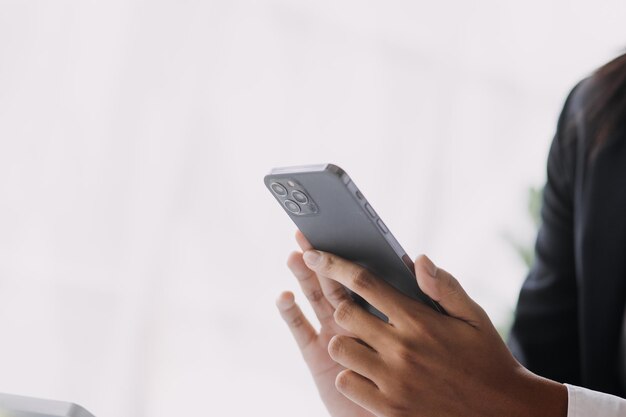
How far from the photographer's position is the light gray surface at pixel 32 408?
1.84ft

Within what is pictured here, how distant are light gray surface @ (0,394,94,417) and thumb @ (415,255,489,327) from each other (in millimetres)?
308

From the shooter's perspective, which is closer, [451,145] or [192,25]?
[192,25]

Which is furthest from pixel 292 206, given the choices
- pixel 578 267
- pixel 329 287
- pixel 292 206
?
pixel 578 267

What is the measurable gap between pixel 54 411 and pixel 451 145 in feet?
5.54

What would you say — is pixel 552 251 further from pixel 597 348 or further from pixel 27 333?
pixel 27 333

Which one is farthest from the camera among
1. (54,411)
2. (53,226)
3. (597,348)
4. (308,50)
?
(308,50)

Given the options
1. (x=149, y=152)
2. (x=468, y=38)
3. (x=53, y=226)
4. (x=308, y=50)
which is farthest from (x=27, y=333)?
(x=468, y=38)

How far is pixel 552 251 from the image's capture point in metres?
1.12

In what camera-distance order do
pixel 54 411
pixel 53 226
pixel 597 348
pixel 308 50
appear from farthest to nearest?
1. pixel 308 50
2. pixel 53 226
3. pixel 597 348
4. pixel 54 411

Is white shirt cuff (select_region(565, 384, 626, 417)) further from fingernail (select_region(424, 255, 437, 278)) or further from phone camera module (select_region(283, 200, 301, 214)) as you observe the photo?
phone camera module (select_region(283, 200, 301, 214))

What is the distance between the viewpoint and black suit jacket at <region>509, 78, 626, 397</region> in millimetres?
1021

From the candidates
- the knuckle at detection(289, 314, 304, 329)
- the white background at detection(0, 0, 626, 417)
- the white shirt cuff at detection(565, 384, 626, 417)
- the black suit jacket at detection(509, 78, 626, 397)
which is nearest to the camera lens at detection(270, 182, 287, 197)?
the knuckle at detection(289, 314, 304, 329)

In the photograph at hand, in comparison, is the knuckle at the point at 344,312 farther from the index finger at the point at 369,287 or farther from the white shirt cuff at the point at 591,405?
the white shirt cuff at the point at 591,405

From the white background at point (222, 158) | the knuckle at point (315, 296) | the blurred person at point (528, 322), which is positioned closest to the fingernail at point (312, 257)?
the blurred person at point (528, 322)
